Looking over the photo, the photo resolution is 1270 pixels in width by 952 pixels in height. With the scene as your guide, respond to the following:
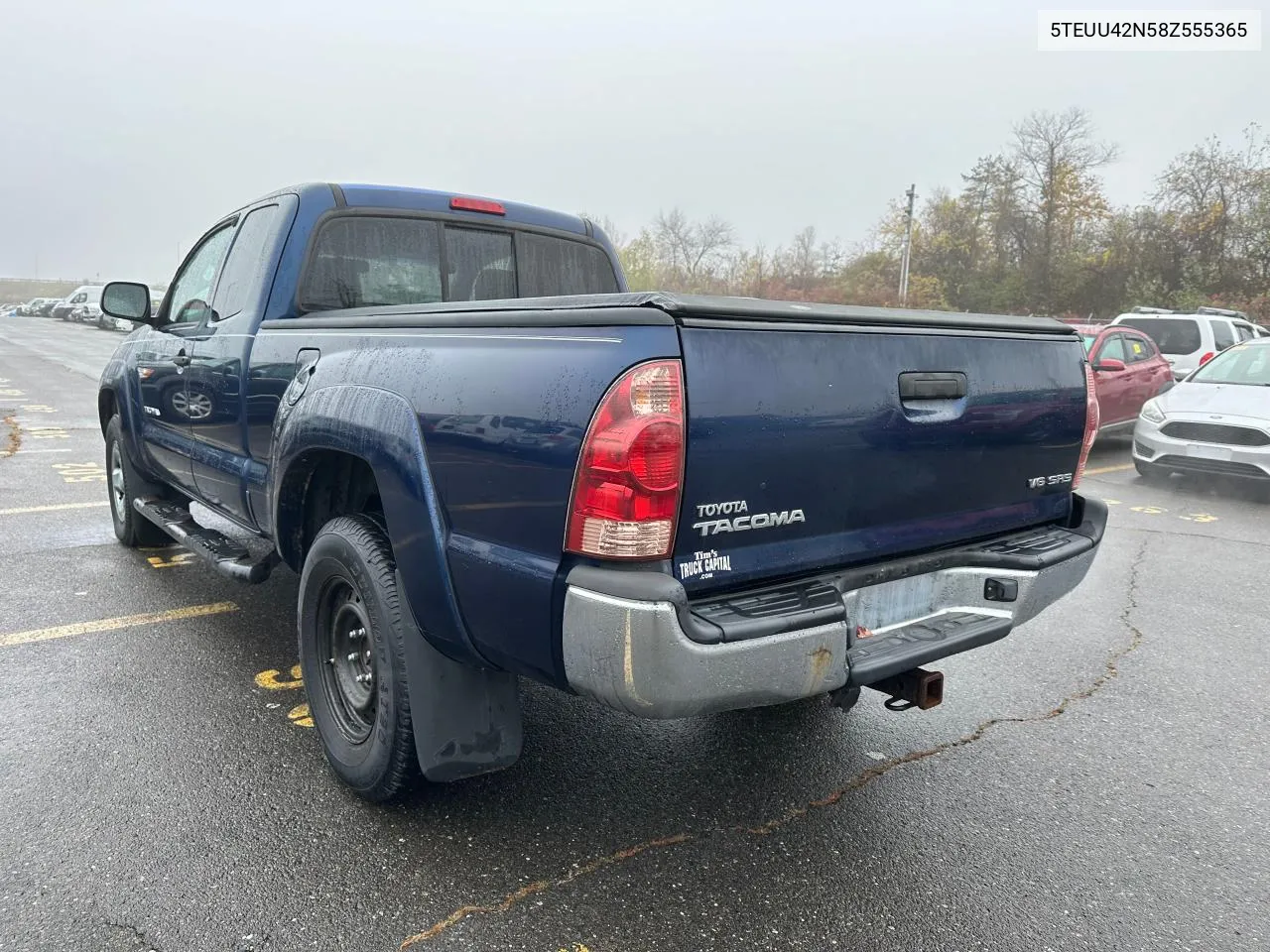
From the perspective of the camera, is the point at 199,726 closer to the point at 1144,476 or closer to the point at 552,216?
the point at 552,216

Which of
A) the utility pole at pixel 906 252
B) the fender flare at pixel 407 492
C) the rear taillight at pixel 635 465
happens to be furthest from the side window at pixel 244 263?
the utility pole at pixel 906 252

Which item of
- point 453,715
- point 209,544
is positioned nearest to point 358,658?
point 453,715

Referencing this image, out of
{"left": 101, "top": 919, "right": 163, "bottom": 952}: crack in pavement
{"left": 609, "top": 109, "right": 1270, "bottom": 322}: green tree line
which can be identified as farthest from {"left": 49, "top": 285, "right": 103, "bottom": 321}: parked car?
{"left": 101, "top": 919, "right": 163, "bottom": 952}: crack in pavement

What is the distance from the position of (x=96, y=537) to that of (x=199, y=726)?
332 centimetres

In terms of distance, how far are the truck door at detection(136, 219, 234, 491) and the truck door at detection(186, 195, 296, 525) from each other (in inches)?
3.5

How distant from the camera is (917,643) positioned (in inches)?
96.3

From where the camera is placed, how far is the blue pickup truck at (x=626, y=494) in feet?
6.56

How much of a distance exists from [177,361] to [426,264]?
141 cm

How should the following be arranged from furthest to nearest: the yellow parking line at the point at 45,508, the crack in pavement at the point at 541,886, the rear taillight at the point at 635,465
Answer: the yellow parking line at the point at 45,508 < the crack in pavement at the point at 541,886 < the rear taillight at the point at 635,465

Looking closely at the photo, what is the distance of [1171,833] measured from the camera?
278 cm

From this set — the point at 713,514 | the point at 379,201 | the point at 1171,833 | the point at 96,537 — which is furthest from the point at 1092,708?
the point at 96,537

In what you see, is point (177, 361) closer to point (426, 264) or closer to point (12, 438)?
point (426, 264)

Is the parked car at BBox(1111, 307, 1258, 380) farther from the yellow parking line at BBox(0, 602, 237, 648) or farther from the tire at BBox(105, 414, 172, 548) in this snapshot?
the yellow parking line at BBox(0, 602, 237, 648)

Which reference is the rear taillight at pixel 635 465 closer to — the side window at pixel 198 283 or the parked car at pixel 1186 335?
the side window at pixel 198 283
